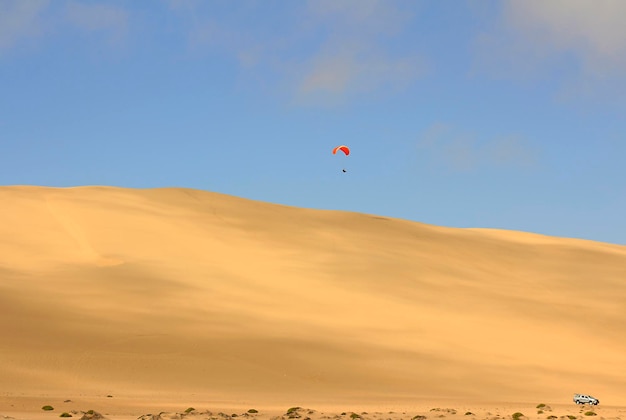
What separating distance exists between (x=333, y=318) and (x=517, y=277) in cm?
1649

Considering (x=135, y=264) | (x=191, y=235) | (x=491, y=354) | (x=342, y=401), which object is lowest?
(x=342, y=401)

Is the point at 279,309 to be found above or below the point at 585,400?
above

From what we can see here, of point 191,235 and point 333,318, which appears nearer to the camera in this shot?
point 333,318

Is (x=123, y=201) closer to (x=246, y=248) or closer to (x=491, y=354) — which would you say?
(x=246, y=248)

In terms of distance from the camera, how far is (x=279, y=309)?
3769 centimetres

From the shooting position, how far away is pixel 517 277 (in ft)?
168

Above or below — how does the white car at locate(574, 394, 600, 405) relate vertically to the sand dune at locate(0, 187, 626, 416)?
below

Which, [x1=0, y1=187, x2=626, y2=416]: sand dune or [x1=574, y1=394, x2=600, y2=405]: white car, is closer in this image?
[x1=574, y1=394, x2=600, y2=405]: white car

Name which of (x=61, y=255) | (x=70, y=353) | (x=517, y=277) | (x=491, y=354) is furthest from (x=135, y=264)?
(x=517, y=277)

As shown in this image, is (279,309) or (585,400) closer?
(585,400)

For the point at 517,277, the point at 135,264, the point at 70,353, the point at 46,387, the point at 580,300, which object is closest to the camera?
the point at 46,387

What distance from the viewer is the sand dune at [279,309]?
29594 millimetres

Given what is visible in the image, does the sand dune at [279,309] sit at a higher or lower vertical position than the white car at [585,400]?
higher

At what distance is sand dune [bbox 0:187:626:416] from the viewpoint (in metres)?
29.6
